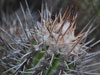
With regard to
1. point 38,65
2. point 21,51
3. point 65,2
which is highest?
point 65,2

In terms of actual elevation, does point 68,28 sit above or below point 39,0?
below

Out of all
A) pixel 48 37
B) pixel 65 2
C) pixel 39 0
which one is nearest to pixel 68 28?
pixel 48 37

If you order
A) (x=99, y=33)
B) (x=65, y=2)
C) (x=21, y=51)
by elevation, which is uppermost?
(x=65, y=2)

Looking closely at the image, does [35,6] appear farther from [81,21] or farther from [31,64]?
[31,64]

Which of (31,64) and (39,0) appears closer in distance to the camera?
(31,64)

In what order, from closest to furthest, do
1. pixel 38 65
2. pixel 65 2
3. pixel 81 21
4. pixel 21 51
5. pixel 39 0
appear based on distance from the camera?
pixel 38 65 → pixel 21 51 → pixel 81 21 → pixel 65 2 → pixel 39 0

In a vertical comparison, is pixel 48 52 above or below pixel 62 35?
below

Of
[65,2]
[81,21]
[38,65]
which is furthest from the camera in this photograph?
[65,2]

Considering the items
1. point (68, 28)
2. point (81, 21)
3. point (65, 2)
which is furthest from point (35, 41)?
point (65, 2)

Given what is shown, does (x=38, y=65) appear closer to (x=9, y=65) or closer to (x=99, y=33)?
(x=9, y=65)
